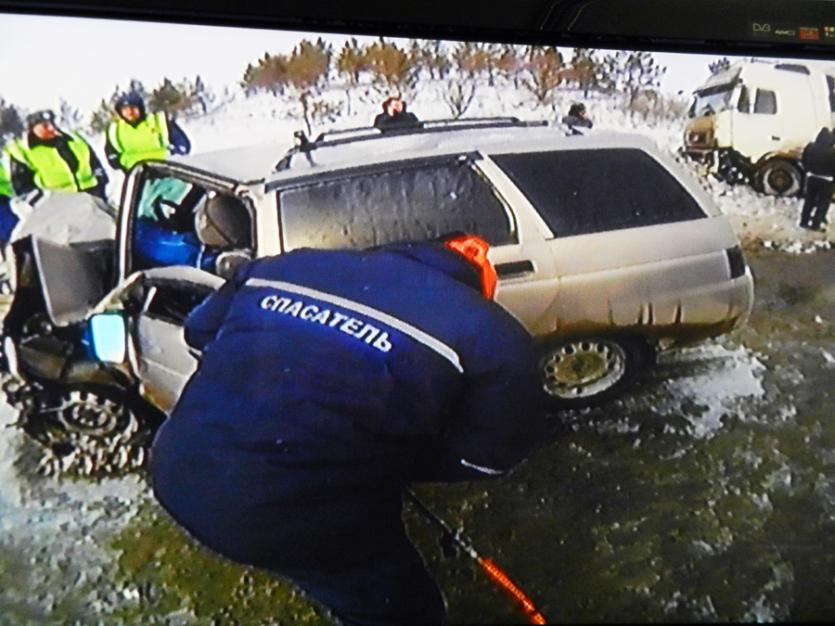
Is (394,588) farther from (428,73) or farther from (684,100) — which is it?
(684,100)

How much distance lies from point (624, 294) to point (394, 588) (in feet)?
1.96

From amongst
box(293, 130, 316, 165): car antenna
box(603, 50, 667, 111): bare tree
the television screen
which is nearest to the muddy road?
the television screen

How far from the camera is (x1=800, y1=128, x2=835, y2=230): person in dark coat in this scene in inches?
70.0

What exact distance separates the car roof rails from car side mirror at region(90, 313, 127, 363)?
35cm

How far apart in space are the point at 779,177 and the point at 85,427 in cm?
123

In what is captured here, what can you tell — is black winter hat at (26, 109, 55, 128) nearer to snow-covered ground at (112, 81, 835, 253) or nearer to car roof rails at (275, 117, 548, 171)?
snow-covered ground at (112, 81, 835, 253)

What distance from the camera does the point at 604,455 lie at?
5.44ft

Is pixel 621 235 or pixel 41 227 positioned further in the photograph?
pixel 621 235

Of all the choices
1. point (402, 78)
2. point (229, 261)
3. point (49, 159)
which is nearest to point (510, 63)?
point (402, 78)

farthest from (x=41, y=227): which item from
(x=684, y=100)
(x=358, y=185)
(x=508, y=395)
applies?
(x=684, y=100)

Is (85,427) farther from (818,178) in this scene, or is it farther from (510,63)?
(818,178)

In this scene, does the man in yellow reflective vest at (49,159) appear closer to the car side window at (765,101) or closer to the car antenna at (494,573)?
the car antenna at (494,573)

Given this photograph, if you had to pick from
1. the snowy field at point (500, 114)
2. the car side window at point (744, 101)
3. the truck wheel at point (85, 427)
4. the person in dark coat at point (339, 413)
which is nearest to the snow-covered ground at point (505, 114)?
the snowy field at point (500, 114)

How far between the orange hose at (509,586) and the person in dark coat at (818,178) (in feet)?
2.66
